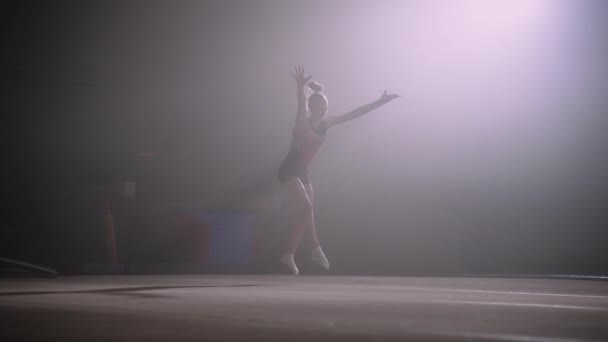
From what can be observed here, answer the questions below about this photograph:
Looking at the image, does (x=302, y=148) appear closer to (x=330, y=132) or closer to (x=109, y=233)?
(x=330, y=132)

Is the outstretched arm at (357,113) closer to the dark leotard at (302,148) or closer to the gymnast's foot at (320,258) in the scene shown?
the dark leotard at (302,148)

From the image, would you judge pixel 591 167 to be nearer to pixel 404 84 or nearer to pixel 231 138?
pixel 404 84

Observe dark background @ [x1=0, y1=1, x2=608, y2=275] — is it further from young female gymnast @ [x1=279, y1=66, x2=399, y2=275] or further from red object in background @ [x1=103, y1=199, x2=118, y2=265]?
young female gymnast @ [x1=279, y1=66, x2=399, y2=275]

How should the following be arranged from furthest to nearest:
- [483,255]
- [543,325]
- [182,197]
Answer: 1. [182,197]
2. [483,255]
3. [543,325]

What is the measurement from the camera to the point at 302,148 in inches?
186

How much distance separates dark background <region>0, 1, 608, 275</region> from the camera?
18.1 ft

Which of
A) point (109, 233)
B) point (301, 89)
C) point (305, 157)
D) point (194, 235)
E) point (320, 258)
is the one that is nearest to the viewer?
point (301, 89)

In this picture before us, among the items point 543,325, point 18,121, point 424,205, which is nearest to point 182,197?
point 18,121

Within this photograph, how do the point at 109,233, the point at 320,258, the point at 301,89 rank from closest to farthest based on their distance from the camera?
the point at 301,89 < the point at 320,258 < the point at 109,233

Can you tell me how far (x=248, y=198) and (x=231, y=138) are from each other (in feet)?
2.10

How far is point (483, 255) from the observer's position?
5.78 meters

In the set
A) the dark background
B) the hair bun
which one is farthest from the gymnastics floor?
the dark background

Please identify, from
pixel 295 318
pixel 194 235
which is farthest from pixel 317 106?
pixel 295 318

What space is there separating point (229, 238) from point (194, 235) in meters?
0.35
